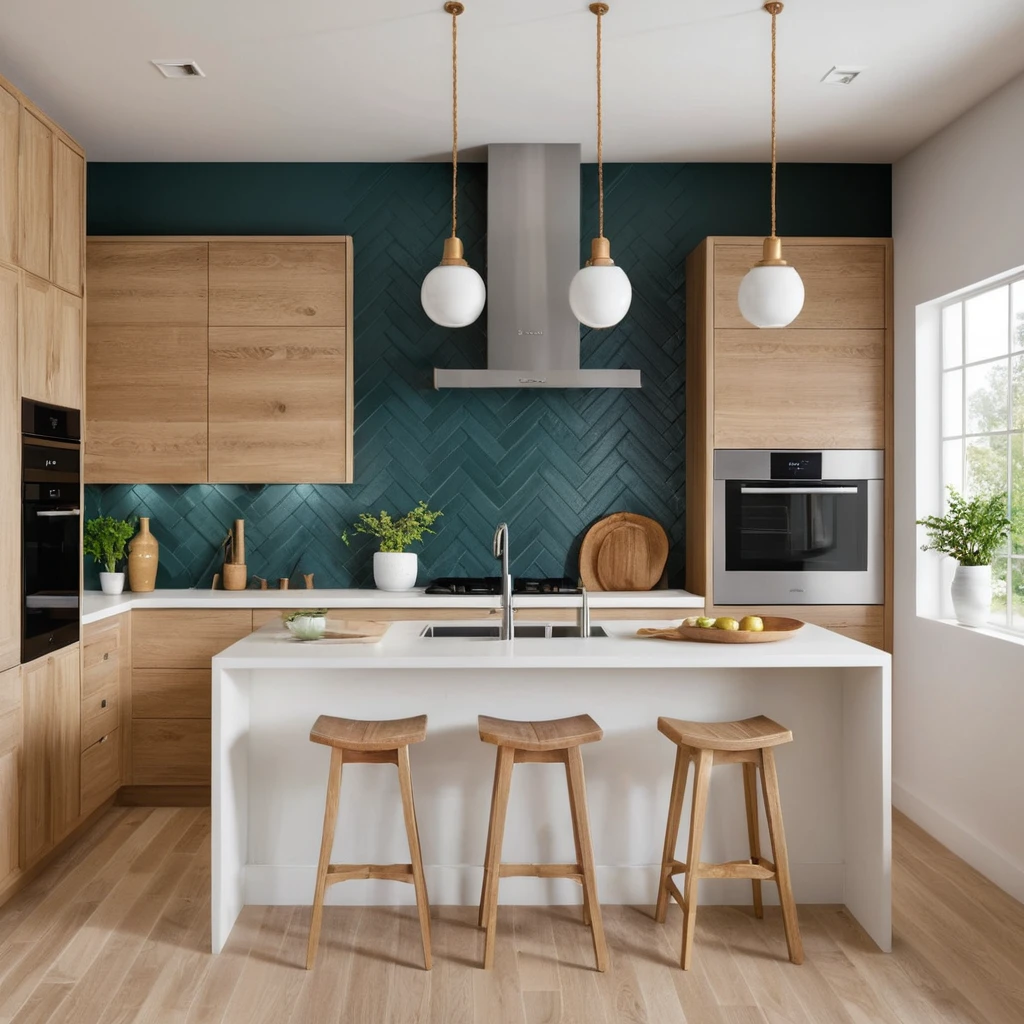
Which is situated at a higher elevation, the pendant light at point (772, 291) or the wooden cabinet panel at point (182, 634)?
the pendant light at point (772, 291)

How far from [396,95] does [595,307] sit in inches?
63.3

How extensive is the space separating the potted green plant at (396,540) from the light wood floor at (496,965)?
5.26ft

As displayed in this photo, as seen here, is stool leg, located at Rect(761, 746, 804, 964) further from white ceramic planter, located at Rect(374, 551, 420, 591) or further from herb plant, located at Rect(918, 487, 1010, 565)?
white ceramic planter, located at Rect(374, 551, 420, 591)

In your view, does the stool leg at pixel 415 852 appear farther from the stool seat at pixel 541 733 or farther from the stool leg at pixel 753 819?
the stool leg at pixel 753 819

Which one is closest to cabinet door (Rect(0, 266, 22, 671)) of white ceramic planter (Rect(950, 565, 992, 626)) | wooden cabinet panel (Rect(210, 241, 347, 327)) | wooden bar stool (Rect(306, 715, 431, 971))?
wooden bar stool (Rect(306, 715, 431, 971))

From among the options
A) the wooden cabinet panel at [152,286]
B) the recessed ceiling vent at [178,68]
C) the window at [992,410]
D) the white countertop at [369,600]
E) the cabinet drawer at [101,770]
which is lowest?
the cabinet drawer at [101,770]

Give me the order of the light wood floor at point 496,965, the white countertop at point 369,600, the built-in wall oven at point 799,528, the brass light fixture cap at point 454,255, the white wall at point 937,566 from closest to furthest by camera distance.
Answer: the light wood floor at point 496,965, the brass light fixture cap at point 454,255, the white wall at point 937,566, the white countertop at point 369,600, the built-in wall oven at point 799,528

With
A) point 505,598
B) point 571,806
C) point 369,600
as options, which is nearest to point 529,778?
point 571,806

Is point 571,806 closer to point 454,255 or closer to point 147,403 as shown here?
point 454,255

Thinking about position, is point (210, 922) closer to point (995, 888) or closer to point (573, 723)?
point (573, 723)

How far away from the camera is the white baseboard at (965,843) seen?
10.7ft

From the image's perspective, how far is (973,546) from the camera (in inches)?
142

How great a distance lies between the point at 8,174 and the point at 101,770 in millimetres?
2270

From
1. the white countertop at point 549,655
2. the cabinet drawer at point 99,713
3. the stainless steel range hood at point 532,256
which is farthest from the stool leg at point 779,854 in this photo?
the cabinet drawer at point 99,713
